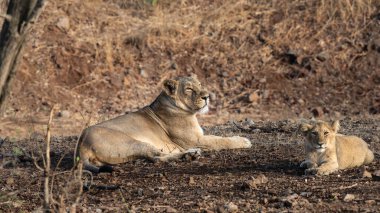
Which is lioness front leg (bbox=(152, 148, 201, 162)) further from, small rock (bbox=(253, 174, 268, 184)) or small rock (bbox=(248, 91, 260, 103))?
small rock (bbox=(248, 91, 260, 103))

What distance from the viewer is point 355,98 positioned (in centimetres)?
1571

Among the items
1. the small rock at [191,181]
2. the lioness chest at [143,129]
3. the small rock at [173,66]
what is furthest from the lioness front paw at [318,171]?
the small rock at [173,66]

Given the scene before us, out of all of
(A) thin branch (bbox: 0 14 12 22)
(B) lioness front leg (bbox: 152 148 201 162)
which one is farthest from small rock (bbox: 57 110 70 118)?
(A) thin branch (bbox: 0 14 12 22)

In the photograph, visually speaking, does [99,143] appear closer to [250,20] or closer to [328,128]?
[328,128]

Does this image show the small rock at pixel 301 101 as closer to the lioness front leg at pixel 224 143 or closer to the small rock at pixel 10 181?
the lioness front leg at pixel 224 143

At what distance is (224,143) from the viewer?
9.62 m

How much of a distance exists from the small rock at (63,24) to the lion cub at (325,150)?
1011 cm

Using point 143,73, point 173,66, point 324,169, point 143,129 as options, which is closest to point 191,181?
point 324,169

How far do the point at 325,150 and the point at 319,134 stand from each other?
0.20 m

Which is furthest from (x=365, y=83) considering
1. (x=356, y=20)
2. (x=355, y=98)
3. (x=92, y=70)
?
(x=92, y=70)

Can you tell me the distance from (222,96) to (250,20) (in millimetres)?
2326

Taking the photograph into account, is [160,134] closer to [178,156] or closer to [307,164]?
[178,156]

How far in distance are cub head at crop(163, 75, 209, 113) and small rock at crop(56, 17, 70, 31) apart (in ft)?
24.8

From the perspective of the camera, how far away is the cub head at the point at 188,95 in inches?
386
